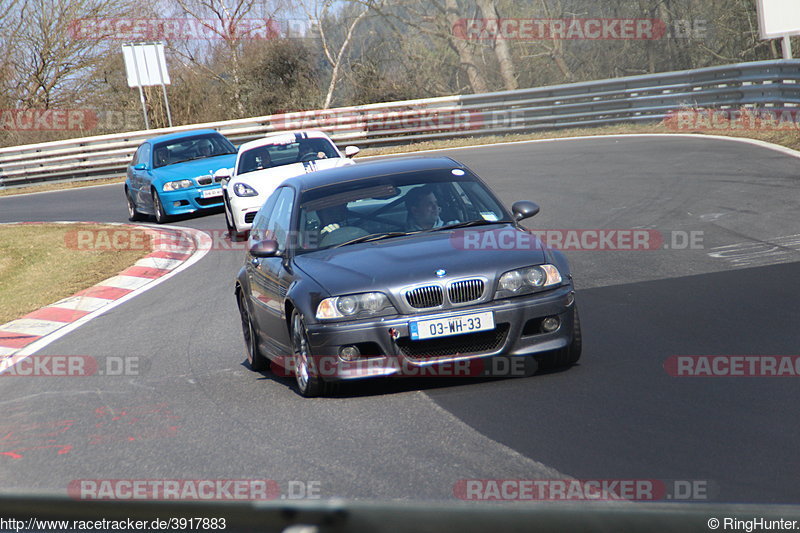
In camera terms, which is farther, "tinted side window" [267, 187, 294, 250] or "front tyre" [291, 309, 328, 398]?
"tinted side window" [267, 187, 294, 250]

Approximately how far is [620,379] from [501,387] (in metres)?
0.72

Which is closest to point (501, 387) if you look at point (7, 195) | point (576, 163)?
point (576, 163)

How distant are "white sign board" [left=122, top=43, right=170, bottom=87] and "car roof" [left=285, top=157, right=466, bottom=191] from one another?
27646mm

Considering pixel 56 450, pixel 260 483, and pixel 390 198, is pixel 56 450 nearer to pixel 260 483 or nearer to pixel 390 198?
pixel 260 483

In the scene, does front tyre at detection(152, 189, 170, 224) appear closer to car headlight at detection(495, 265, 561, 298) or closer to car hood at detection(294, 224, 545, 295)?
car hood at detection(294, 224, 545, 295)

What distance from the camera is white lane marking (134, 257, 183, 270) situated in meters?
15.4

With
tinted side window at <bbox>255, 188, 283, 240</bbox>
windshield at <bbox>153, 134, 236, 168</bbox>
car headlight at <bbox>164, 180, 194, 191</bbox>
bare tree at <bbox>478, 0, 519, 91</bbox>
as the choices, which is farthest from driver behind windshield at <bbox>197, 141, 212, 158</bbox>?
bare tree at <bbox>478, 0, 519, 91</bbox>

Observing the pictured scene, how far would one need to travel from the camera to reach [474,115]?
30.8 metres

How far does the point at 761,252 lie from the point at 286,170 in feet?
26.5

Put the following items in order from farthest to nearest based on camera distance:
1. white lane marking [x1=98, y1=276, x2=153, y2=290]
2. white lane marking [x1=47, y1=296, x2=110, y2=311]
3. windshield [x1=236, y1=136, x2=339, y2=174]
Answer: windshield [x1=236, y1=136, x2=339, y2=174] → white lane marking [x1=98, y1=276, x2=153, y2=290] → white lane marking [x1=47, y1=296, x2=110, y2=311]

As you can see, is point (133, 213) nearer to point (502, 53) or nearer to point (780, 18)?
point (780, 18)

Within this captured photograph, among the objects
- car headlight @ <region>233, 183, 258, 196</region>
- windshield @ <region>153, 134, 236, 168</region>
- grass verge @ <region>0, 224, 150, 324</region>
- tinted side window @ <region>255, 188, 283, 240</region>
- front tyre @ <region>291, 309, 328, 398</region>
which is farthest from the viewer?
windshield @ <region>153, 134, 236, 168</region>

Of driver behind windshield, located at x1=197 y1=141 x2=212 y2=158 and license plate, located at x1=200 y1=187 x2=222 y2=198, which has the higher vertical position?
driver behind windshield, located at x1=197 y1=141 x2=212 y2=158

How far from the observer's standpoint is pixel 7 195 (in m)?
32.2
